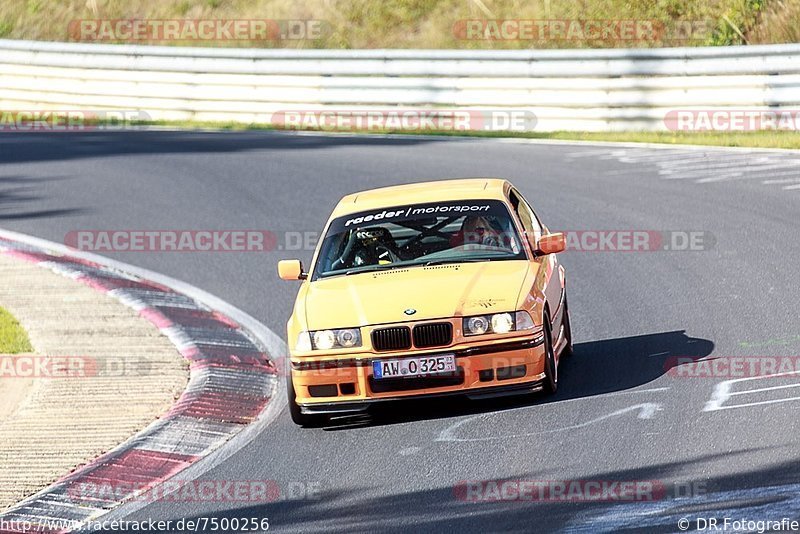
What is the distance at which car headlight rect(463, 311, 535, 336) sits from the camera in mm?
8672

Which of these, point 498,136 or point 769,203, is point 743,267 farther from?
point 498,136

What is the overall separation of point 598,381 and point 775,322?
1993 millimetres

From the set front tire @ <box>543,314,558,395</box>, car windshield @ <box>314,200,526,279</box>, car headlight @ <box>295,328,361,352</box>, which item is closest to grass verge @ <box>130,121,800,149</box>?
car windshield @ <box>314,200,526,279</box>

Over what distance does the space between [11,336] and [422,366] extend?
4.57 metres

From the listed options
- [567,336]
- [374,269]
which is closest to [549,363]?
[567,336]

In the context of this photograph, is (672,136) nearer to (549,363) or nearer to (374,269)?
(374,269)

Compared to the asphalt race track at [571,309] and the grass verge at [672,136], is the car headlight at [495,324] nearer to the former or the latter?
the asphalt race track at [571,309]

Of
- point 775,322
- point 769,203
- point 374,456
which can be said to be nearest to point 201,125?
point 769,203

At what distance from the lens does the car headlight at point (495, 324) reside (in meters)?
8.67

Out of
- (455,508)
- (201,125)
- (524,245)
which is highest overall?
(201,125)

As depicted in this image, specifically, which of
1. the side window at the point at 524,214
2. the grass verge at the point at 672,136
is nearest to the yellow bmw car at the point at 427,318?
the side window at the point at 524,214

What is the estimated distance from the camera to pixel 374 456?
808 cm

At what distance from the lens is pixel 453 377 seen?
862 cm

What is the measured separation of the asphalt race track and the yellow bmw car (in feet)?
0.84
